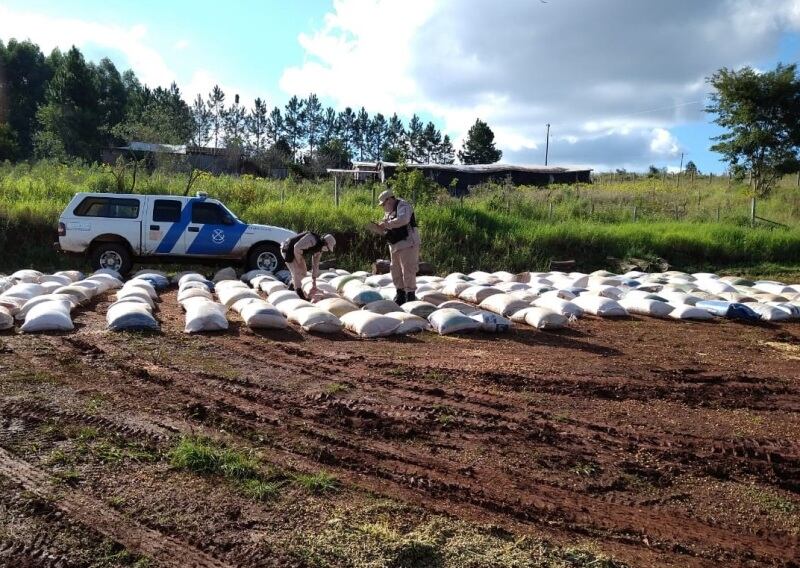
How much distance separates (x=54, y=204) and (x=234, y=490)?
530 inches

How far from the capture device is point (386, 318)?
7.45m

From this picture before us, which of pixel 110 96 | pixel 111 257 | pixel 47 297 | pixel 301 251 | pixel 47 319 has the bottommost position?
pixel 47 319

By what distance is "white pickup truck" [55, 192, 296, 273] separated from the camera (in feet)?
37.7

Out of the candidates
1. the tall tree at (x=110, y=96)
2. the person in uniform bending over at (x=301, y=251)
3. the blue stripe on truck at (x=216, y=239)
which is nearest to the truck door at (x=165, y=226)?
the blue stripe on truck at (x=216, y=239)

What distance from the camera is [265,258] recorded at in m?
12.1

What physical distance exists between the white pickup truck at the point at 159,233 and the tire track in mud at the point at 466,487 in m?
7.65

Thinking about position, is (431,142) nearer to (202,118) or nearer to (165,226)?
(202,118)

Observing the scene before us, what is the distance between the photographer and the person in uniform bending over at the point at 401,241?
8602 millimetres

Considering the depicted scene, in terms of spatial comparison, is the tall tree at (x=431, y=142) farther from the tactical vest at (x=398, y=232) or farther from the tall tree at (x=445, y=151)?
the tactical vest at (x=398, y=232)

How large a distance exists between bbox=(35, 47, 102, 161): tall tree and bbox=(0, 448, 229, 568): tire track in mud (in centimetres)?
4395

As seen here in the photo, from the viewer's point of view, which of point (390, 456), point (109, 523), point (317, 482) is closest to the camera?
point (109, 523)

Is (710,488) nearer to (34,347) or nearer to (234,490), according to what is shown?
(234,490)

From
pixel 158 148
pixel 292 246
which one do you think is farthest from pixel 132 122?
pixel 292 246

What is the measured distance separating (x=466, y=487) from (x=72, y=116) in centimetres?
4721
